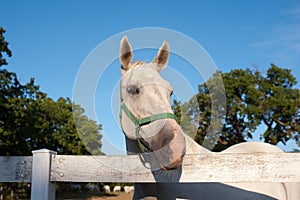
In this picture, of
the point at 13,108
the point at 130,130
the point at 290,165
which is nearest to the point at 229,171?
the point at 290,165

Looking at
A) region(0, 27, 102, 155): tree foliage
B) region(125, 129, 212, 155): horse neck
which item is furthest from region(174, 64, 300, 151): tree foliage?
region(125, 129, 212, 155): horse neck

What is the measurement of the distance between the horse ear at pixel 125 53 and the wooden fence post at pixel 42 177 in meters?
1.12

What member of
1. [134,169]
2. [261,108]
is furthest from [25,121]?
[134,169]

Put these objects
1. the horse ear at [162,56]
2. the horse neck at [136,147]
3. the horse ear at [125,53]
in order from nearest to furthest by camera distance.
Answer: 1. the horse neck at [136,147]
2. the horse ear at [125,53]
3. the horse ear at [162,56]

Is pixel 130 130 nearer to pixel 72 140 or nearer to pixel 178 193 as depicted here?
pixel 178 193

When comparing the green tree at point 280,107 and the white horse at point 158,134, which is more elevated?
the green tree at point 280,107

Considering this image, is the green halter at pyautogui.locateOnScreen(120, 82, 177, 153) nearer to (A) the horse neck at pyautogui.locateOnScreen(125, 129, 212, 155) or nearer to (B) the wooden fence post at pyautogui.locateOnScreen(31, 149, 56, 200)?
(A) the horse neck at pyautogui.locateOnScreen(125, 129, 212, 155)

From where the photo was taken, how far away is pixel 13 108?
20.7 m

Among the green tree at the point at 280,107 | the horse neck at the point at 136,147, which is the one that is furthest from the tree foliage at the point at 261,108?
the horse neck at the point at 136,147

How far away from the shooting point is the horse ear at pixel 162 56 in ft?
10.6

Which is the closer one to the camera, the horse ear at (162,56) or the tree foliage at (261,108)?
the horse ear at (162,56)

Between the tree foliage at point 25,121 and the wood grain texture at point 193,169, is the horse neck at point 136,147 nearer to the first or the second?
the wood grain texture at point 193,169

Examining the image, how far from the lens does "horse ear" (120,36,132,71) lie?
3088mm

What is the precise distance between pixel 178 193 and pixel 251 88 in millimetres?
24006
